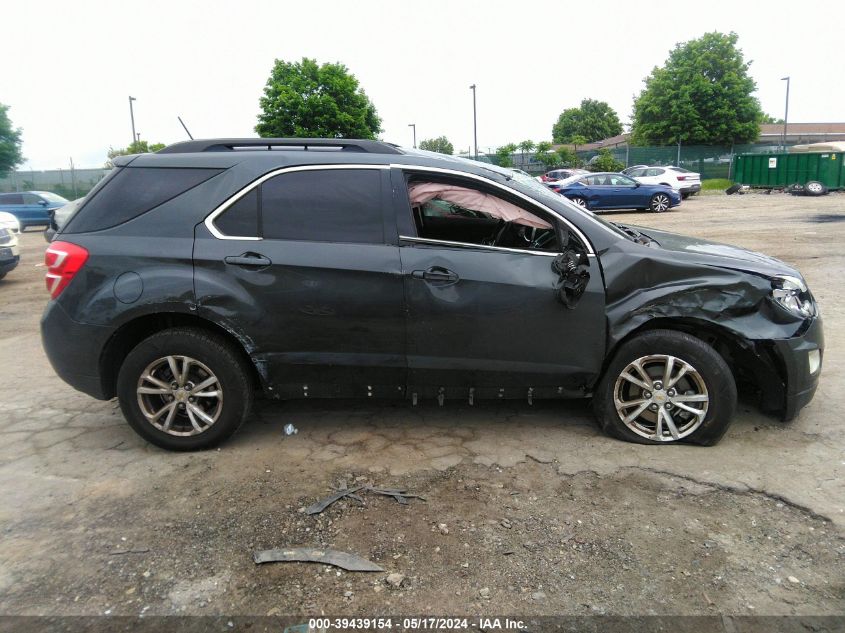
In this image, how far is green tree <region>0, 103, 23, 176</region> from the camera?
42438 millimetres

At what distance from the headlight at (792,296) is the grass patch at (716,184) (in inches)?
1370

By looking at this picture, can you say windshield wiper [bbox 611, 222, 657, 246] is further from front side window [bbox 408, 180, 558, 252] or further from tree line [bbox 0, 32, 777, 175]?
tree line [bbox 0, 32, 777, 175]

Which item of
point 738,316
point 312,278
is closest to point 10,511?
point 312,278

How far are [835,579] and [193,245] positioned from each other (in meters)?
3.61

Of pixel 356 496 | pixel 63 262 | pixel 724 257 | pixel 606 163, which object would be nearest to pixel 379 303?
pixel 356 496

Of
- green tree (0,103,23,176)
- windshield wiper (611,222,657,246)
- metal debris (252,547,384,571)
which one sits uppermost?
green tree (0,103,23,176)

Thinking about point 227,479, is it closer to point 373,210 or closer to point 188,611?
point 188,611

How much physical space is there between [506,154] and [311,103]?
1519cm

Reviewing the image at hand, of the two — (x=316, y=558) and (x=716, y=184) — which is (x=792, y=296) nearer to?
(x=316, y=558)

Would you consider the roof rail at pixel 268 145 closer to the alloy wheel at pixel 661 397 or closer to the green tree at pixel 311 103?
the alloy wheel at pixel 661 397

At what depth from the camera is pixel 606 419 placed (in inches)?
153

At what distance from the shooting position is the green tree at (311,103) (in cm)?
3256

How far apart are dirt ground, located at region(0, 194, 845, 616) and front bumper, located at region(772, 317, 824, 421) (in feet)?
0.94

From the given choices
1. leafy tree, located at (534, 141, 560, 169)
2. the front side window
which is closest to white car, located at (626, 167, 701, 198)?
leafy tree, located at (534, 141, 560, 169)
